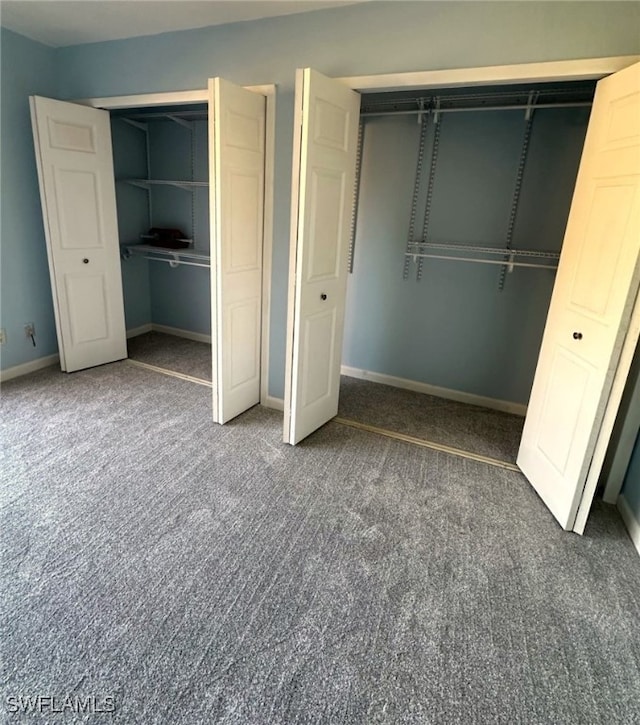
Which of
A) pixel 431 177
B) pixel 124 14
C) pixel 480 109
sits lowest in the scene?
pixel 431 177

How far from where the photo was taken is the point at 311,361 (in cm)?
277

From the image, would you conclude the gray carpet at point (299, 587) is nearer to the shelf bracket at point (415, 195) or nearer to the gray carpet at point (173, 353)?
the gray carpet at point (173, 353)

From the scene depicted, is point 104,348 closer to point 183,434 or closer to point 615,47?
point 183,434

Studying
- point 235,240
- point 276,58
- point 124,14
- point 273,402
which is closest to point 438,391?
point 273,402

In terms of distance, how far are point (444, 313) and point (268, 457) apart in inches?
74.8

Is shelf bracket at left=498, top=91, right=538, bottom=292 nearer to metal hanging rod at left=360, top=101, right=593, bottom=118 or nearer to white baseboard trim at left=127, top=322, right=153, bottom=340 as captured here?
metal hanging rod at left=360, top=101, right=593, bottom=118

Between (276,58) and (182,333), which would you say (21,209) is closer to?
(182,333)

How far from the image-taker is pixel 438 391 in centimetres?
373

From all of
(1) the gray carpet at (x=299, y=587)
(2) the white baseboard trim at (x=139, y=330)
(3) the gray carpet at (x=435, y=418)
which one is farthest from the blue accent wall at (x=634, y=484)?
(2) the white baseboard trim at (x=139, y=330)

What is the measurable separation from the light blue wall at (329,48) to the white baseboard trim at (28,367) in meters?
2.07

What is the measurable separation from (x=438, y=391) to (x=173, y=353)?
257 centimetres

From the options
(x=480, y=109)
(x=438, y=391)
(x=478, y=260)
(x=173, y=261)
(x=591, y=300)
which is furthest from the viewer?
(x=173, y=261)

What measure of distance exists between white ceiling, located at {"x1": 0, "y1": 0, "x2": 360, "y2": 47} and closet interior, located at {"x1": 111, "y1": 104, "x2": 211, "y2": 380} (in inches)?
32.6

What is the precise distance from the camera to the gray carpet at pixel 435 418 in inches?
117
